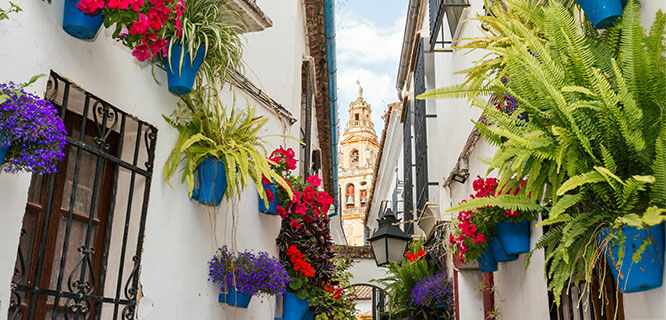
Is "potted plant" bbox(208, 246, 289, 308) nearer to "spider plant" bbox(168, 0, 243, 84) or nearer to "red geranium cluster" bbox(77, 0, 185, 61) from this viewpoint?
"spider plant" bbox(168, 0, 243, 84)

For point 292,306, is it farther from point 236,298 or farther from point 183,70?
point 183,70

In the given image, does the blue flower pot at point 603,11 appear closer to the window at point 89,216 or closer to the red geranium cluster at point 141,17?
the red geranium cluster at point 141,17

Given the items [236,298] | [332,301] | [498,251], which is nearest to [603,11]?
[498,251]

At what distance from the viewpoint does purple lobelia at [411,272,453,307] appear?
795cm

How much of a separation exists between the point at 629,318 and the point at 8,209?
2713 mm

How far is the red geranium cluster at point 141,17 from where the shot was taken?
3.05m

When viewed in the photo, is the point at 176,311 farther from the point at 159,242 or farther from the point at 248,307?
the point at 248,307

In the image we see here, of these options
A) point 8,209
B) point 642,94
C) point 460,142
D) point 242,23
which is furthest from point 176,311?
point 460,142

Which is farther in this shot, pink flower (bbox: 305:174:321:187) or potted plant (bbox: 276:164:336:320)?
pink flower (bbox: 305:174:321:187)

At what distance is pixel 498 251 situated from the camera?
4.66m

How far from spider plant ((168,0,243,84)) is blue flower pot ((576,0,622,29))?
2.24 m

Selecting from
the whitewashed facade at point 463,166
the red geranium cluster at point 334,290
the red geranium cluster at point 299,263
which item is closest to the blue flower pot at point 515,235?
the whitewashed facade at point 463,166

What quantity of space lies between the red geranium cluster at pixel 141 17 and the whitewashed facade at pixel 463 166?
1670mm

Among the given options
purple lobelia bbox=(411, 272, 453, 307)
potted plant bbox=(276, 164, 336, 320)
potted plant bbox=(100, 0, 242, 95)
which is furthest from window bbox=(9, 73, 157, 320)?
purple lobelia bbox=(411, 272, 453, 307)
